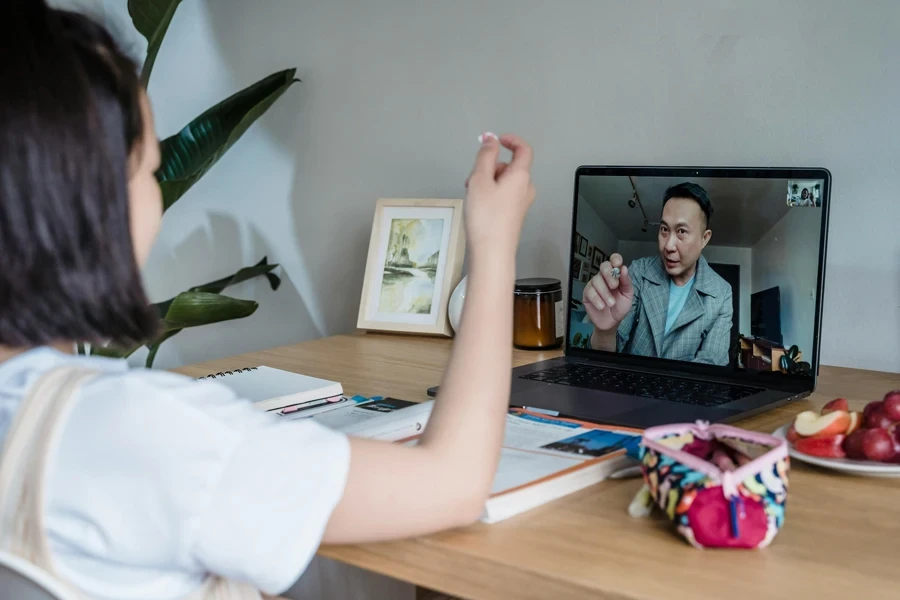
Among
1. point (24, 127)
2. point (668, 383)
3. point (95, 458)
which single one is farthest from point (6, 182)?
point (668, 383)

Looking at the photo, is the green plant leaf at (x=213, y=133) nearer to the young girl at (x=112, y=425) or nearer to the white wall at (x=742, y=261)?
the white wall at (x=742, y=261)

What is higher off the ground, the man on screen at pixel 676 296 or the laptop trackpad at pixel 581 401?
the man on screen at pixel 676 296

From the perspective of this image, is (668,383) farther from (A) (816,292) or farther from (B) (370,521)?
(B) (370,521)

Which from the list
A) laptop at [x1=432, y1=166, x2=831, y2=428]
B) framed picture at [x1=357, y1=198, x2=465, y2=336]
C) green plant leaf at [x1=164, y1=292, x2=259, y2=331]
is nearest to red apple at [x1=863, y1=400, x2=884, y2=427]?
laptop at [x1=432, y1=166, x2=831, y2=428]

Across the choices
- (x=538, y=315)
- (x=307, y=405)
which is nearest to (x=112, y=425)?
(x=307, y=405)

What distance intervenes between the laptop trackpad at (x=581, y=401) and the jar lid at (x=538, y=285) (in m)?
0.31

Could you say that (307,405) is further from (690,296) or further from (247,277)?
(247,277)

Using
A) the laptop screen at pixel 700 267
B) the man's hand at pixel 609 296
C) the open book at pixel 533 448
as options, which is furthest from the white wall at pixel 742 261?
the open book at pixel 533 448

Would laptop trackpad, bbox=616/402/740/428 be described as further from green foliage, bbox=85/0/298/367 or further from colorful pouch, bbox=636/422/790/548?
green foliage, bbox=85/0/298/367

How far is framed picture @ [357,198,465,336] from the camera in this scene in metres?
1.66

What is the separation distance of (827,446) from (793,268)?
1.09 ft

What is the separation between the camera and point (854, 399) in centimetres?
118

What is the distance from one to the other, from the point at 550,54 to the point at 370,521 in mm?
1106

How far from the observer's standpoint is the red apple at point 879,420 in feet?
2.97
